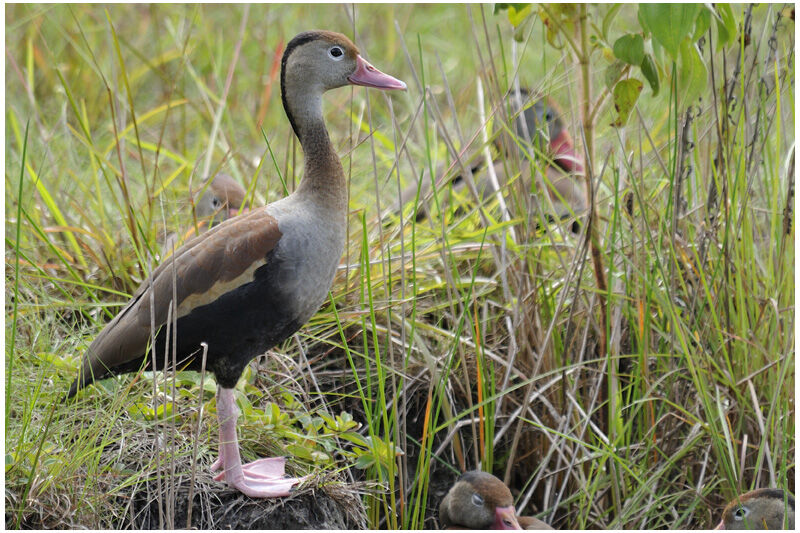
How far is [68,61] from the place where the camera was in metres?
5.82

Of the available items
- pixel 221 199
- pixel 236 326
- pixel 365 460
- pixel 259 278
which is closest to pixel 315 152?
pixel 259 278

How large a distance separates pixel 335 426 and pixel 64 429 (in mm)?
798

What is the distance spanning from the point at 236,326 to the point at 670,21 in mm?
1407

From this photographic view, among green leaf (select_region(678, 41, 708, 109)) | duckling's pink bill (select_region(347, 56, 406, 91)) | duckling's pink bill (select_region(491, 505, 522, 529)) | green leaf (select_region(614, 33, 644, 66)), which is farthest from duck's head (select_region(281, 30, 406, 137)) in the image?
duckling's pink bill (select_region(491, 505, 522, 529))

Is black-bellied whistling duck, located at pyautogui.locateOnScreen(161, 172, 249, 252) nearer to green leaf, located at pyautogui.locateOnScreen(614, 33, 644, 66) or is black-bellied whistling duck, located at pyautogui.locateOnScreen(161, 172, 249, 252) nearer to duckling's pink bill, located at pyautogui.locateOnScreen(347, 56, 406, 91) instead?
duckling's pink bill, located at pyautogui.locateOnScreen(347, 56, 406, 91)

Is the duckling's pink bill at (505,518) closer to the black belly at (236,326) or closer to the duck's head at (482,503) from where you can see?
the duck's head at (482,503)

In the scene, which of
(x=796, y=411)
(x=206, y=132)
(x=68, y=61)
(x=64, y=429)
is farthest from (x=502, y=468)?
(x=68, y=61)

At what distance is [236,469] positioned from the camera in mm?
2799

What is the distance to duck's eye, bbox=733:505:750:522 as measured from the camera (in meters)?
2.86

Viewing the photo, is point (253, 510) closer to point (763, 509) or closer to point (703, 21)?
point (763, 509)

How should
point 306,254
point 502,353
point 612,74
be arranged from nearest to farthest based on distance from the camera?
point 306,254 → point 612,74 → point 502,353

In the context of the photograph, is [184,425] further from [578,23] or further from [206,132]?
[206,132]

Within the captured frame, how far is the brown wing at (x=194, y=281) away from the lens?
272 cm

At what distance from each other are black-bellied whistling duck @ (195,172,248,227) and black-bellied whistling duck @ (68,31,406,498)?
3.63ft
